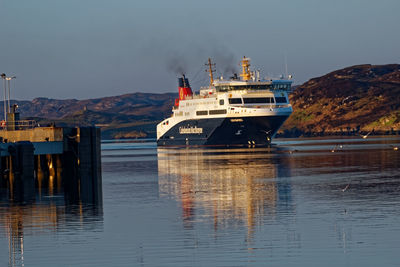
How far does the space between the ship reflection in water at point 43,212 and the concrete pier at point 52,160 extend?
0.56 meters

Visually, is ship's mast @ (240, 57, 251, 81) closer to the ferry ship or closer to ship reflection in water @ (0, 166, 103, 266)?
the ferry ship

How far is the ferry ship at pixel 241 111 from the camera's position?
118062 millimetres

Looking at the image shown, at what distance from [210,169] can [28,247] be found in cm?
3878

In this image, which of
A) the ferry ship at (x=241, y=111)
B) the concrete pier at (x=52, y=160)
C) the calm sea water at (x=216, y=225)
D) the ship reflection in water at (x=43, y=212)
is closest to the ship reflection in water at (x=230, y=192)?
the calm sea water at (x=216, y=225)

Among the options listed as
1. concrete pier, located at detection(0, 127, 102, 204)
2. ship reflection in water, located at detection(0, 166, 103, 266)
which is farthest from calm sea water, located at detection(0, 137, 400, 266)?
concrete pier, located at detection(0, 127, 102, 204)

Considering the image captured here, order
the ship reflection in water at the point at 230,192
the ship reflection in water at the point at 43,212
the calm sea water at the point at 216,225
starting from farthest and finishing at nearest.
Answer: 1. the ship reflection in water at the point at 230,192
2. the ship reflection in water at the point at 43,212
3. the calm sea water at the point at 216,225

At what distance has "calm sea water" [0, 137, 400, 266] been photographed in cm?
2253

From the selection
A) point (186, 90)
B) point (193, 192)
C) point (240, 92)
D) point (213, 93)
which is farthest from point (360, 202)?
point (186, 90)

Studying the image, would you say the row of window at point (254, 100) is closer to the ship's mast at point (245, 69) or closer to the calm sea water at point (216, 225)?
the ship's mast at point (245, 69)

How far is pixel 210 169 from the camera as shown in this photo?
63.2 m

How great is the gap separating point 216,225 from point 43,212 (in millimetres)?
9466

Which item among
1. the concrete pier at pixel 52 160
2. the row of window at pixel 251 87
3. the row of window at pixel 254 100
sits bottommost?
the concrete pier at pixel 52 160

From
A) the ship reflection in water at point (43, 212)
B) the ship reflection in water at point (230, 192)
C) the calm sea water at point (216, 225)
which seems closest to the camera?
the calm sea water at point (216, 225)

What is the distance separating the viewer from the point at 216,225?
28281 mm
